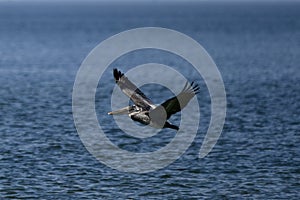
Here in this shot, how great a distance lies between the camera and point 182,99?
2302 cm

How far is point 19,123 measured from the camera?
50.4 metres

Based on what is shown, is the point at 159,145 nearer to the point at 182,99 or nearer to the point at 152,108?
A: the point at 152,108

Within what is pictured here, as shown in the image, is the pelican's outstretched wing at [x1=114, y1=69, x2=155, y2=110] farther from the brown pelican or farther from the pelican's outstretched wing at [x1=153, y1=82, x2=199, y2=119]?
the pelican's outstretched wing at [x1=153, y1=82, x2=199, y2=119]

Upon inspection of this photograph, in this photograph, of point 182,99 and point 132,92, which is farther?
point 132,92

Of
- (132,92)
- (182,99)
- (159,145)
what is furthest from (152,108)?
(159,145)

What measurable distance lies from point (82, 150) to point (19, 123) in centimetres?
849

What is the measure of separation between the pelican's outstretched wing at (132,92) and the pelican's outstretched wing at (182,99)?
4.83ft

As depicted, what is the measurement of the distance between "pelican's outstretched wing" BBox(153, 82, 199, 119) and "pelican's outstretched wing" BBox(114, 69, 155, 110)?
1.47 metres

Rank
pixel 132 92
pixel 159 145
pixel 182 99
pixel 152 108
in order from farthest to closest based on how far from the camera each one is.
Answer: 1. pixel 159 145
2. pixel 132 92
3. pixel 152 108
4. pixel 182 99

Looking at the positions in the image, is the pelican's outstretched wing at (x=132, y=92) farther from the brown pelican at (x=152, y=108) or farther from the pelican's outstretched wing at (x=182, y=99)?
the pelican's outstretched wing at (x=182, y=99)

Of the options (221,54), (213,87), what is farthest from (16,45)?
(213,87)

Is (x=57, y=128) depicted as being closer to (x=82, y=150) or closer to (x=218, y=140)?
(x=82, y=150)

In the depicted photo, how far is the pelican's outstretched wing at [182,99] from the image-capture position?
23.0 meters

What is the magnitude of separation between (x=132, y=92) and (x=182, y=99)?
9.93ft
